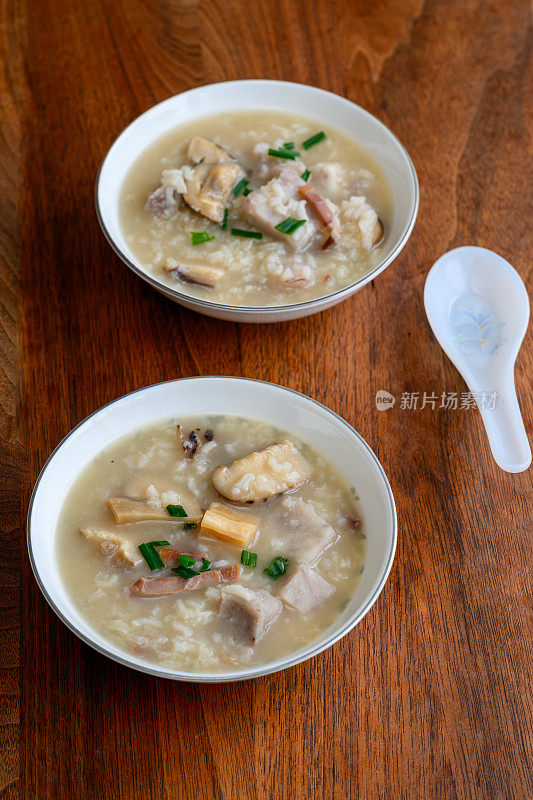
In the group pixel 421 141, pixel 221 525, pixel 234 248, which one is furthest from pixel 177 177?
pixel 221 525

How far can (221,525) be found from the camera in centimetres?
174

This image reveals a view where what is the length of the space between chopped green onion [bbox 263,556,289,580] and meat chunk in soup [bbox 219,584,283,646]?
5cm

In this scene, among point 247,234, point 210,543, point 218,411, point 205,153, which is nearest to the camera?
point 210,543

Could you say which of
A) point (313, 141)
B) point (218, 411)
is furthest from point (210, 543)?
point (313, 141)

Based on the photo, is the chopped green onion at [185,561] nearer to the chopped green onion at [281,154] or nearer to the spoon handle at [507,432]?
the spoon handle at [507,432]

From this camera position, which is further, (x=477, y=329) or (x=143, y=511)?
(x=477, y=329)

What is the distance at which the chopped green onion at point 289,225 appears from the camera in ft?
7.38

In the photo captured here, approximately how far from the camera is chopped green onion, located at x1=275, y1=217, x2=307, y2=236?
2.25 metres

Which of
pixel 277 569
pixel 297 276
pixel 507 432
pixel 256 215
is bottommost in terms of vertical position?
pixel 507 432

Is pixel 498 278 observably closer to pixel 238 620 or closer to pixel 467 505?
pixel 467 505

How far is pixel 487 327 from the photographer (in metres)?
2.31

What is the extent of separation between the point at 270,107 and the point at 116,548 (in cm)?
163

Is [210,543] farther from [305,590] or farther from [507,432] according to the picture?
[507,432]

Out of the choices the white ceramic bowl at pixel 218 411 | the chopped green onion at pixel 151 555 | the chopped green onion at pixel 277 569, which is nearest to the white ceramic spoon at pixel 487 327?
the white ceramic bowl at pixel 218 411
